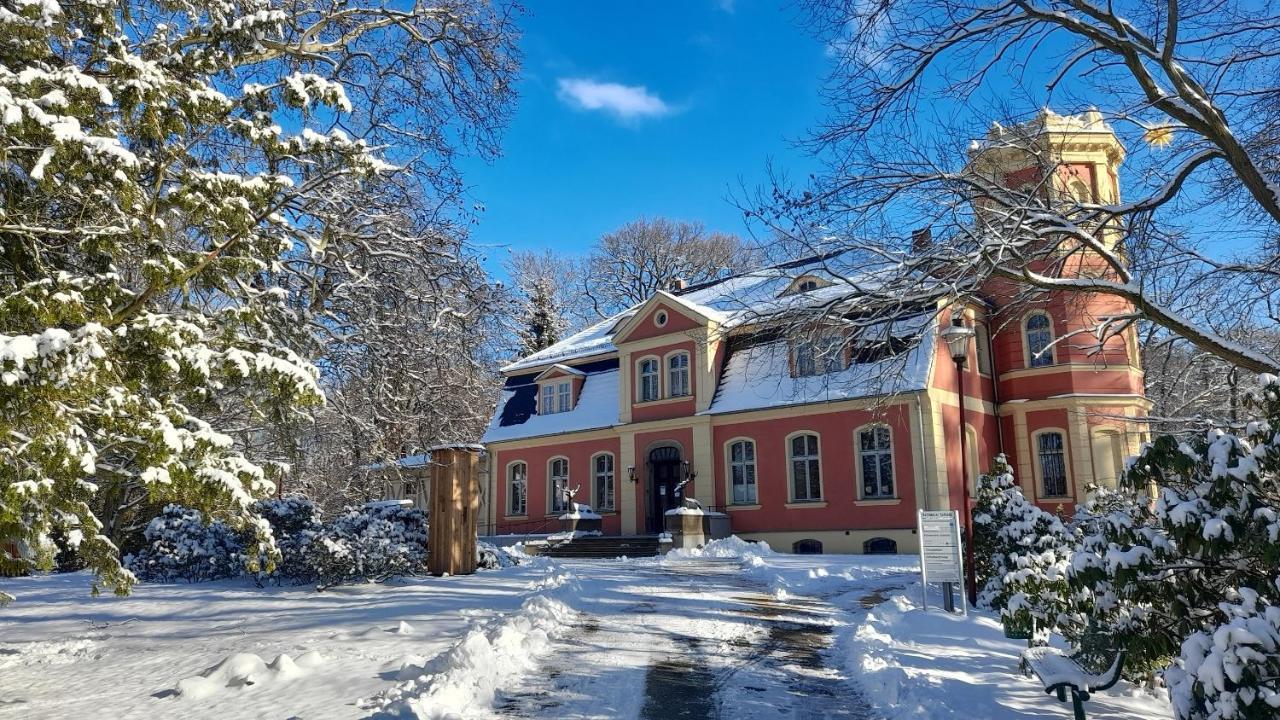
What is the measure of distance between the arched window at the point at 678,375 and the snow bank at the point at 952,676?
16.5 metres

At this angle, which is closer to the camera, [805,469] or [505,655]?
[505,655]

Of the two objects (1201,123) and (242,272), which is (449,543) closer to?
(242,272)

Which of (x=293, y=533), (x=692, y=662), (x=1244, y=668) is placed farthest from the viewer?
(x=293, y=533)

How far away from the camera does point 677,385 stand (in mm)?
26469

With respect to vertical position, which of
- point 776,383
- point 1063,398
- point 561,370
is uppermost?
point 561,370

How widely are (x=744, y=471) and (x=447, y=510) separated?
42.7 feet

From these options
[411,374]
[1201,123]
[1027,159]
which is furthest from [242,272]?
[1201,123]

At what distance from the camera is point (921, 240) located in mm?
10086

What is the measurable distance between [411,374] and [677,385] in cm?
1556

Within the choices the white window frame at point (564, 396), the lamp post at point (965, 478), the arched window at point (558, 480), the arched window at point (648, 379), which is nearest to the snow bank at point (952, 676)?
the lamp post at point (965, 478)

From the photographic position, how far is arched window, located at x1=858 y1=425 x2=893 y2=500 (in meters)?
22.2

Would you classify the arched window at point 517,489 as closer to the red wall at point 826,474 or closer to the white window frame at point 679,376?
the white window frame at point 679,376

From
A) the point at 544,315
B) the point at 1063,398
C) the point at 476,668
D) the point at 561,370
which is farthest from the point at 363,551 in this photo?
the point at 544,315

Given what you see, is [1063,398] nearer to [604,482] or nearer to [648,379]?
[648,379]
